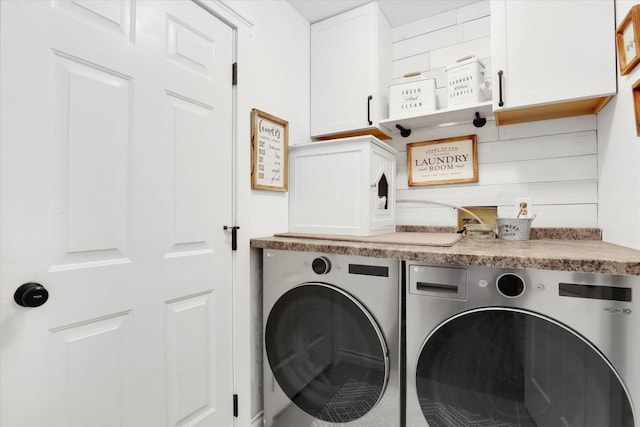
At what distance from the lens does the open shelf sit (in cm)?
166

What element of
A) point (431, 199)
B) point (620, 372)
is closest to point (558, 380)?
point (620, 372)

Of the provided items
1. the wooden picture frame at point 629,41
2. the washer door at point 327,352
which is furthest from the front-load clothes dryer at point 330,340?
the wooden picture frame at point 629,41

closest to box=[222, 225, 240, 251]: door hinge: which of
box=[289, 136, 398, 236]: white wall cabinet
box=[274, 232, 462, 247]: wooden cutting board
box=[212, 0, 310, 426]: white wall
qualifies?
box=[212, 0, 310, 426]: white wall

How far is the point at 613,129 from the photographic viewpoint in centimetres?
136

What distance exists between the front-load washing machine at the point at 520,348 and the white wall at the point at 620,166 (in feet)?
1.34

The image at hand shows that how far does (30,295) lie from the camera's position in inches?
32.7

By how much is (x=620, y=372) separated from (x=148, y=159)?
5.52 ft

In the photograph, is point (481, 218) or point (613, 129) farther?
point (481, 218)

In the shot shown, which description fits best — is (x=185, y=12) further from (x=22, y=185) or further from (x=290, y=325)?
Result: (x=290, y=325)

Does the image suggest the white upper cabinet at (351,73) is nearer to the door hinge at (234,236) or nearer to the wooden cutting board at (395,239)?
the wooden cutting board at (395,239)

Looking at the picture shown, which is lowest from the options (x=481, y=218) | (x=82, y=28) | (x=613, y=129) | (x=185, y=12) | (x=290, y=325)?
(x=290, y=325)

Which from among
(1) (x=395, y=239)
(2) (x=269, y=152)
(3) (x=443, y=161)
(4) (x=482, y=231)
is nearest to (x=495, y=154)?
(3) (x=443, y=161)

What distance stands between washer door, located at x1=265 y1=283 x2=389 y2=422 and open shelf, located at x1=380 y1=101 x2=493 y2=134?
44.7 inches

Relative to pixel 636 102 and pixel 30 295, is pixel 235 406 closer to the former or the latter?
pixel 30 295
